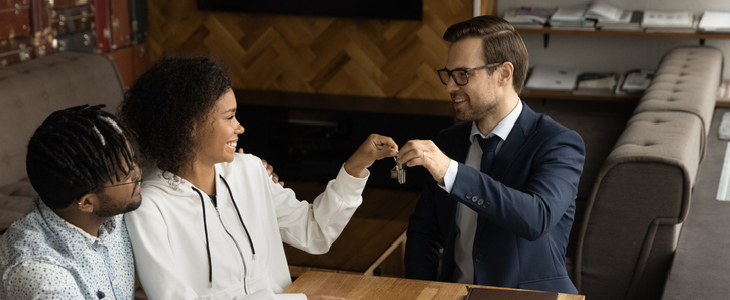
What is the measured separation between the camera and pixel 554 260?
6.30 feet

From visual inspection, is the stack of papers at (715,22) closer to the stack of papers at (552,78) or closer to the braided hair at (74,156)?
the stack of papers at (552,78)

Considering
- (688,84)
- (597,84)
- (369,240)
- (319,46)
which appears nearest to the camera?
(688,84)

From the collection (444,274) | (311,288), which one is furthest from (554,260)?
(311,288)

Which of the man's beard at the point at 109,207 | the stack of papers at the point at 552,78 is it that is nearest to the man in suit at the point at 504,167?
the man's beard at the point at 109,207

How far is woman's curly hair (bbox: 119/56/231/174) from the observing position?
1627 mm

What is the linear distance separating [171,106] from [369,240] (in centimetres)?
219

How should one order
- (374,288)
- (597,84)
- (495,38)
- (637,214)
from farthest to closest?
(597,84) < (637,214) < (495,38) < (374,288)

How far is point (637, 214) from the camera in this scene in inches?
92.4

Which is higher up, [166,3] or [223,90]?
[223,90]

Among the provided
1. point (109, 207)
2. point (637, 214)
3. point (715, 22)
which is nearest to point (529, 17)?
point (715, 22)

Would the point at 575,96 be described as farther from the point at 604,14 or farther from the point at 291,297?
the point at 291,297

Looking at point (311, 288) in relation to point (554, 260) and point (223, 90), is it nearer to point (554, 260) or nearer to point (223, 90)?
point (223, 90)

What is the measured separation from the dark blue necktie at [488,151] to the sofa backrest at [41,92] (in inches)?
87.9

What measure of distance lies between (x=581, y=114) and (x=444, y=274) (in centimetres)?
242
